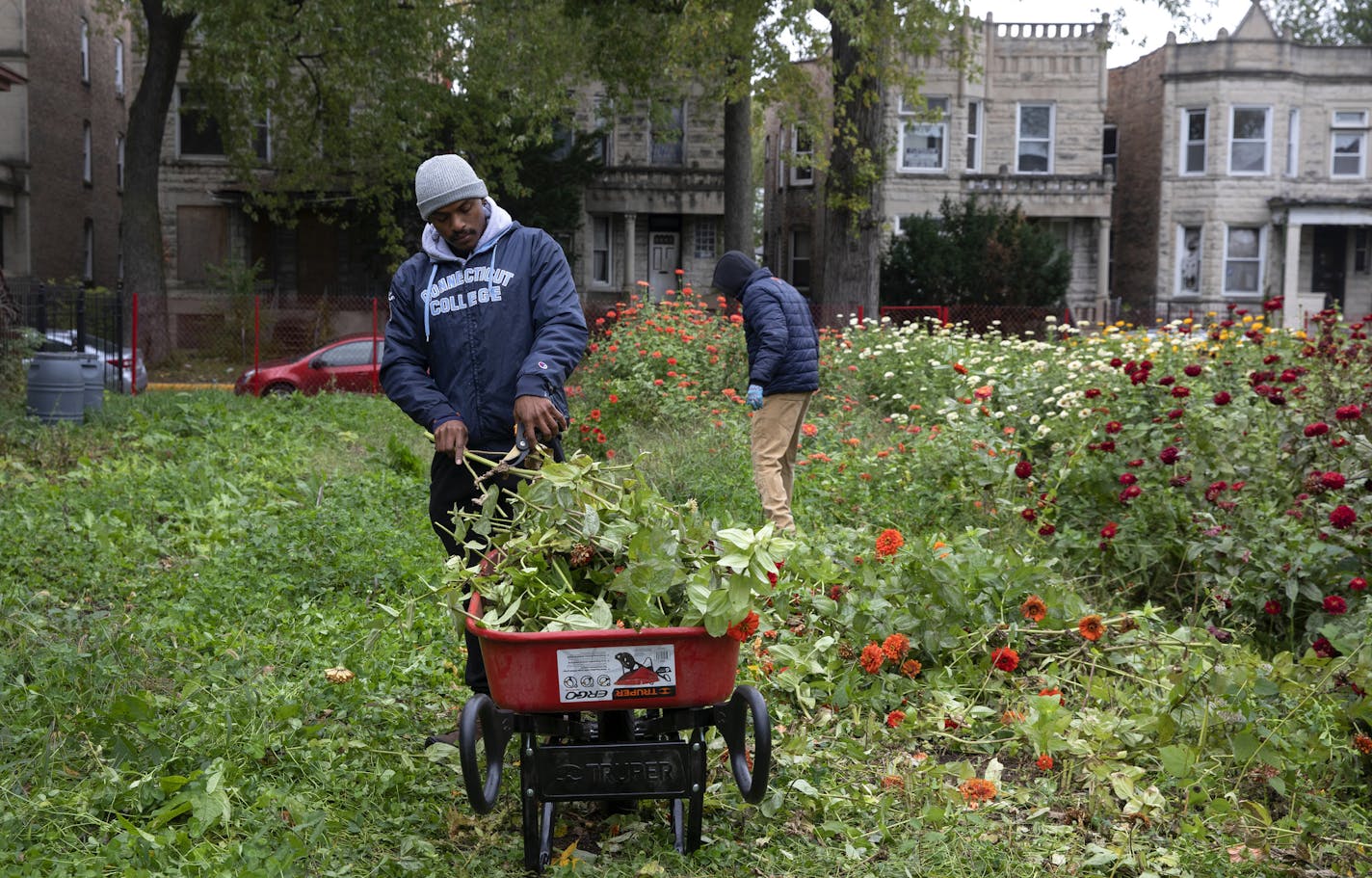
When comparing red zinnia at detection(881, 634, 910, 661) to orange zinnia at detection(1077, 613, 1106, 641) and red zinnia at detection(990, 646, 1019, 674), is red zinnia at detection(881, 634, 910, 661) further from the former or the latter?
orange zinnia at detection(1077, 613, 1106, 641)

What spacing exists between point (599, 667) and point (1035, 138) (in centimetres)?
3442

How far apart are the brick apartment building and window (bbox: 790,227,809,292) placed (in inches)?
Result: 719

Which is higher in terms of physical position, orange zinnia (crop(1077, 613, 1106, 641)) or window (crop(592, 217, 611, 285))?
window (crop(592, 217, 611, 285))

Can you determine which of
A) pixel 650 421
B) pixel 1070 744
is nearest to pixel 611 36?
pixel 650 421

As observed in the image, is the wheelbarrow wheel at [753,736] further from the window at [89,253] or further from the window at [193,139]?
the window at [89,253]

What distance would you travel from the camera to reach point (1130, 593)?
6793 millimetres

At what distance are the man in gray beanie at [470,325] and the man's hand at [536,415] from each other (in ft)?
0.71

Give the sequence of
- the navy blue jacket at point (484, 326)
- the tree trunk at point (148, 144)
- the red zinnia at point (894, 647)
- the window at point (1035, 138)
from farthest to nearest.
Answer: the window at point (1035, 138)
the tree trunk at point (148, 144)
the red zinnia at point (894, 647)
the navy blue jacket at point (484, 326)

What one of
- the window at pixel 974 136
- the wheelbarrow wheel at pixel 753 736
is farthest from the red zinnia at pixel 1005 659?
the window at pixel 974 136

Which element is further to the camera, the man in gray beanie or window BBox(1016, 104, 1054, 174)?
window BBox(1016, 104, 1054, 174)

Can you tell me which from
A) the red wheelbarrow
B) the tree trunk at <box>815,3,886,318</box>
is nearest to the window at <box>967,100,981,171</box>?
the tree trunk at <box>815,3,886,318</box>

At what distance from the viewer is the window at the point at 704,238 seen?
120ft

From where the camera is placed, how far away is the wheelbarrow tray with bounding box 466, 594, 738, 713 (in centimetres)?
372

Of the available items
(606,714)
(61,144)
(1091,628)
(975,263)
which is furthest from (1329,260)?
(606,714)
